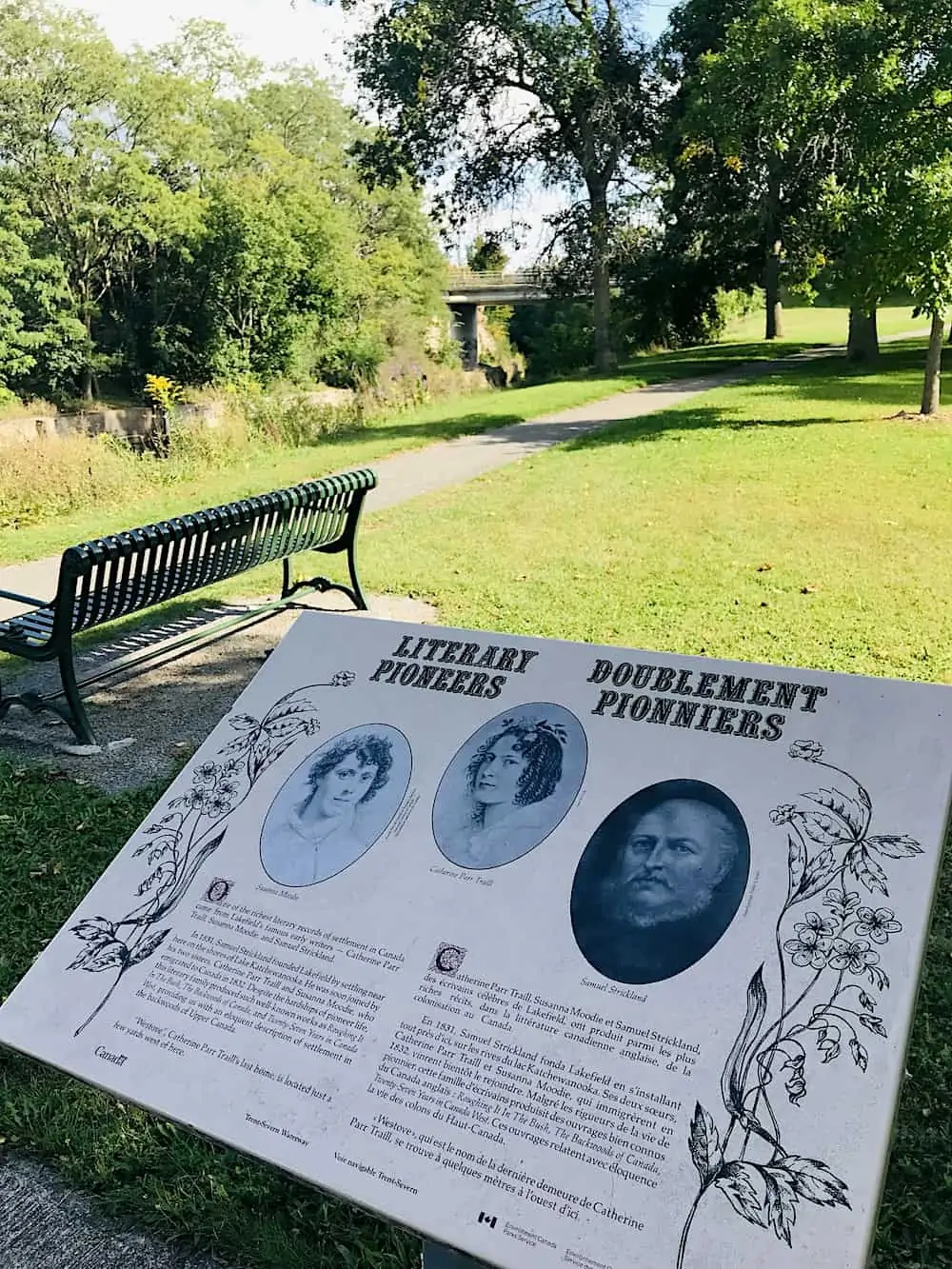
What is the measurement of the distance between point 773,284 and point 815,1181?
3511cm

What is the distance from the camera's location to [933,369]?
15.1 metres

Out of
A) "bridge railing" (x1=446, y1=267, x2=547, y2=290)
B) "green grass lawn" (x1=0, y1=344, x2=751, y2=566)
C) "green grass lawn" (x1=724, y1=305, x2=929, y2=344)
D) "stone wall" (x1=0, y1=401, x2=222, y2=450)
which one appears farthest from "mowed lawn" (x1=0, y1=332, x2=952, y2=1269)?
"bridge railing" (x1=446, y1=267, x2=547, y2=290)

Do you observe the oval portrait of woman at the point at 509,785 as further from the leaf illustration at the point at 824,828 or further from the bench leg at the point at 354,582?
the bench leg at the point at 354,582

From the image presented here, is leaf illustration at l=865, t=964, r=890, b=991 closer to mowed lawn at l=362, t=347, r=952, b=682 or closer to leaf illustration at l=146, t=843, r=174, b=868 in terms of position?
leaf illustration at l=146, t=843, r=174, b=868

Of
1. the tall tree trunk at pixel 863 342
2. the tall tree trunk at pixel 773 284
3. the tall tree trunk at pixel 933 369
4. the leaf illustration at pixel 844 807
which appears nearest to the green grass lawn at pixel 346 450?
the tall tree trunk at pixel 773 284

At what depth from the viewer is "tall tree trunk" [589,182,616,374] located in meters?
30.5

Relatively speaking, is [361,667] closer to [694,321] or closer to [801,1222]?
[801,1222]

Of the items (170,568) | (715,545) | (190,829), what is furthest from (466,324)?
(190,829)

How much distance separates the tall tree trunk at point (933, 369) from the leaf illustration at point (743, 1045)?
46.7 ft

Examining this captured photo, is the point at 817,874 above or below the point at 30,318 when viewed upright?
below

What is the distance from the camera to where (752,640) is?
6371mm

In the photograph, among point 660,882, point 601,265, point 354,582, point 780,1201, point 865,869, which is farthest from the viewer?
point 601,265

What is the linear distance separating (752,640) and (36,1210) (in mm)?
4891

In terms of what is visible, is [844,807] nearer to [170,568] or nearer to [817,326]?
[170,568]
